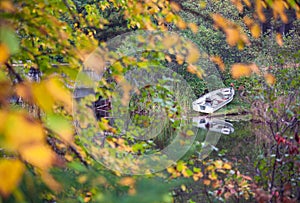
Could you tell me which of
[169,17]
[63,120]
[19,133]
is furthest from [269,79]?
[19,133]

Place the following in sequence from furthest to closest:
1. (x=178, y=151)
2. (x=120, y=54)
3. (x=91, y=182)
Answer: (x=178, y=151), (x=120, y=54), (x=91, y=182)

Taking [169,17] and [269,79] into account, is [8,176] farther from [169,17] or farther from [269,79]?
[269,79]

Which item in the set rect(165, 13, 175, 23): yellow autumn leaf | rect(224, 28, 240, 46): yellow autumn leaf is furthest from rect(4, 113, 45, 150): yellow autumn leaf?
rect(165, 13, 175, 23): yellow autumn leaf

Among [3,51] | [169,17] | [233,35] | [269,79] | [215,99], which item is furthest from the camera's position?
[215,99]

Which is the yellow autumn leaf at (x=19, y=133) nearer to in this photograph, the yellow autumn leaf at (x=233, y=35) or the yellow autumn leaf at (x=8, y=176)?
the yellow autumn leaf at (x=8, y=176)

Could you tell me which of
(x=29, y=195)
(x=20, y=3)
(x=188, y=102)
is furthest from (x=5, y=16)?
(x=188, y=102)

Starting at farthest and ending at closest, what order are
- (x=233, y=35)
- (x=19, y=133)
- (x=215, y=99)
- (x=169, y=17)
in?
(x=215, y=99), (x=169, y=17), (x=233, y=35), (x=19, y=133)

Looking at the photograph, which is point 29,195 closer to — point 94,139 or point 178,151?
point 94,139

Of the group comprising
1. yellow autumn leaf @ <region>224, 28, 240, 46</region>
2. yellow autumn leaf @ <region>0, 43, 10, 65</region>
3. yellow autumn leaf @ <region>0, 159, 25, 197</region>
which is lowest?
yellow autumn leaf @ <region>0, 159, 25, 197</region>

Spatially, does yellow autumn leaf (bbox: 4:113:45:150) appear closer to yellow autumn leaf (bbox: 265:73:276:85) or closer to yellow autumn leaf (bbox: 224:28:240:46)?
yellow autumn leaf (bbox: 224:28:240:46)

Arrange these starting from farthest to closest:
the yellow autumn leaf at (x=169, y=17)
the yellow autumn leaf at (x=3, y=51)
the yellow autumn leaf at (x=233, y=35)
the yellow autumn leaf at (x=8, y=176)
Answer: the yellow autumn leaf at (x=169, y=17), the yellow autumn leaf at (x=233, y=35), the yellow autumn leaf at (x=3, y=51), the yellow autumn leaf at (x=8, y=176)

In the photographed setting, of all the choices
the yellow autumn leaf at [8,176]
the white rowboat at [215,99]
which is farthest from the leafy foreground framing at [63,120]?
the white rowboat at [215,99]
